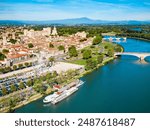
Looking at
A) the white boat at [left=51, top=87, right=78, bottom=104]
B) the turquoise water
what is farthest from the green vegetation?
the white boat at [left=51, top=87, right=78, bottom=104]

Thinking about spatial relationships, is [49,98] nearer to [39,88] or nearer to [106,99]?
[39,88]

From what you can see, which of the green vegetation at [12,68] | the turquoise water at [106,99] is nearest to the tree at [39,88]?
the turquoise water at [106,99]

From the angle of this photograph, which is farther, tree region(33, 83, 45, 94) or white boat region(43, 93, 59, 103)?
tree region(33, 83, 45, 94)

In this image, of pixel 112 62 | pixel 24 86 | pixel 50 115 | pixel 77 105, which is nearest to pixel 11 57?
pixel 24 86

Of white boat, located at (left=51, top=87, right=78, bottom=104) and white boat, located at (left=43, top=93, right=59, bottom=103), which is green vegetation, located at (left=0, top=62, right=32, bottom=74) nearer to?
white boat, located at (left=51, top=87, right=78, bottom=104)

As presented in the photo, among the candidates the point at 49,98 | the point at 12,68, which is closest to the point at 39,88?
the point at 49,98

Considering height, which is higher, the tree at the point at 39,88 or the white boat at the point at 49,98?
the tree at the point at 39,88

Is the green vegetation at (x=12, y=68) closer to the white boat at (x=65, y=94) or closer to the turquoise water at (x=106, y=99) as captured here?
the turquoise water at (x=106, y=99)

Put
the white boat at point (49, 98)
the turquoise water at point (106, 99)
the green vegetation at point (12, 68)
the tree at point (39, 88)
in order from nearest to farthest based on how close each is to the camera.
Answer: the turquoise water at point (106, 99) < the white boat at point (49, 98) < the tree at point (39, 88) < the green vegetation at point (12, 68)

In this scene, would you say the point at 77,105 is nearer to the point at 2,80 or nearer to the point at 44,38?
the point at 2,80

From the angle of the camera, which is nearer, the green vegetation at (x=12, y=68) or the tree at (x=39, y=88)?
the tree at (x=39, y=88)

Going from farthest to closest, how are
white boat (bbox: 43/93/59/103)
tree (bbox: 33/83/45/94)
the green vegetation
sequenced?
the green vegetation
tree (bbox: 33/83/45/94)
white boat (bbox: 43/93/59/103)

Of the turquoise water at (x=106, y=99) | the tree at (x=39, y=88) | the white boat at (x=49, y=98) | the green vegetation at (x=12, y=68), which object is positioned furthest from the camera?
the green vegetation at (x=12, y=68)
